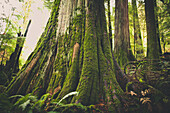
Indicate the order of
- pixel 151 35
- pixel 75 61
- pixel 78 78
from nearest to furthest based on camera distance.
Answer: pixel 78 78 → pixel 75 61 → pixel 151 35

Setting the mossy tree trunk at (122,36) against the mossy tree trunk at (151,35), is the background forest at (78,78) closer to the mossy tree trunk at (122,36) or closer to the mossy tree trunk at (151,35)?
the mossy tree trunk at (151,35)

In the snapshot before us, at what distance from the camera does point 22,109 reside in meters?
1.59

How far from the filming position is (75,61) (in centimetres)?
255

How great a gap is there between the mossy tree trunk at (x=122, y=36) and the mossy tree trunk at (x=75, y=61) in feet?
13.1

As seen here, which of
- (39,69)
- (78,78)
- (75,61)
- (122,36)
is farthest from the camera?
(122,36)

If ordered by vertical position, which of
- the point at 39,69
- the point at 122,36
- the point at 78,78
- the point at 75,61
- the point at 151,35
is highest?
the point at 122,36

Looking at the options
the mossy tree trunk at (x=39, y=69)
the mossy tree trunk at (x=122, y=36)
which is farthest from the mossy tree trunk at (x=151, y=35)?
the mossy tree trunk at (x=39, y=69)

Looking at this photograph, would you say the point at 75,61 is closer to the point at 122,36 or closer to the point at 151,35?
the point at 151,35

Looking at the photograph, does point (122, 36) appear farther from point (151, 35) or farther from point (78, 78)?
point (78, 78)

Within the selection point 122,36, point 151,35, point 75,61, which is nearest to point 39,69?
point 75,61

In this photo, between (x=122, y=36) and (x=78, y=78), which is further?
(x=122, y=36)

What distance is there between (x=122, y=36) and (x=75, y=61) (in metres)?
5.54

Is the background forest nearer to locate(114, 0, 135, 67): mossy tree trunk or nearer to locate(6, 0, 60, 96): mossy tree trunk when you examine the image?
locate(6, 0, 60, 96): mossy tree trunk

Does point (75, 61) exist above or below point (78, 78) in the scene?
above
